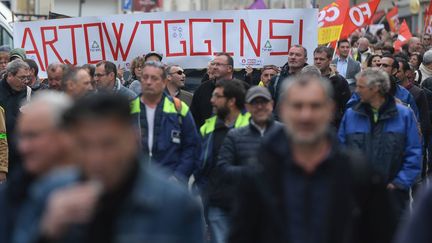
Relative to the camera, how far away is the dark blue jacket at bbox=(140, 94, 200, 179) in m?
10.3

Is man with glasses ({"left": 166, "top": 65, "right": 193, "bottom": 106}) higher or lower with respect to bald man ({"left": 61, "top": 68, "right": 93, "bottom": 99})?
lower

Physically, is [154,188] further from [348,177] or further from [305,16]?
[305,16]

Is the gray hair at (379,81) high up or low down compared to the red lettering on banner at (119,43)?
up

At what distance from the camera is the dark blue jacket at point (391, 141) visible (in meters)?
10.0

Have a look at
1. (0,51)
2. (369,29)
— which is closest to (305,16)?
(0,51)

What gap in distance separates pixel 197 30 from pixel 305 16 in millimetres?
1332

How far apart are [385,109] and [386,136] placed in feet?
0.75

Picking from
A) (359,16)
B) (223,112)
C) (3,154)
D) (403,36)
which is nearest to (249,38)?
(3,154)

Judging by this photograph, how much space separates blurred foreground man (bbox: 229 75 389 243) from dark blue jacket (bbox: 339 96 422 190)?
4207 mm

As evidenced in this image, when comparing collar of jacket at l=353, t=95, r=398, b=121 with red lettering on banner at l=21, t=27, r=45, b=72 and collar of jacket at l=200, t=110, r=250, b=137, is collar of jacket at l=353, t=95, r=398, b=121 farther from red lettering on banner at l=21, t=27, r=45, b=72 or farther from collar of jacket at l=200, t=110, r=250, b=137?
red lettering on banner at l=21, t=27, r=45, b=72

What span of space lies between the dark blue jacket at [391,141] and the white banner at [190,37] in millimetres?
5325

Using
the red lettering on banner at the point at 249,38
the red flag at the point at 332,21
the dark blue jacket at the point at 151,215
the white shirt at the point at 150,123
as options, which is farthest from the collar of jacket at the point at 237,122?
the red flag at the point at 332,21

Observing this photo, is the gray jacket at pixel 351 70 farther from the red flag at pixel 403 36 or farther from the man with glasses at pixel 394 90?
the red flag at pixel 403 36

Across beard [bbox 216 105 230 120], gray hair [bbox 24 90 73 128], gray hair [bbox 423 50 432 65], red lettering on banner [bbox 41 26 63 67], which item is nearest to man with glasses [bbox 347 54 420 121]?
beard [bbox 216 105 230 120]
